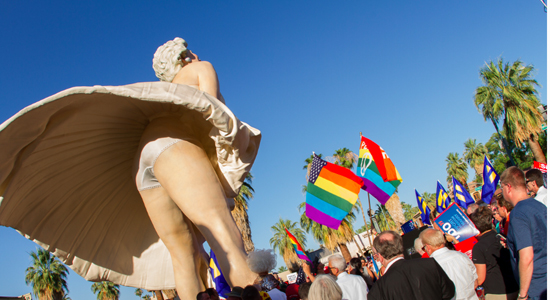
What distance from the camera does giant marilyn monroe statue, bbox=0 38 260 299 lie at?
3004 mm

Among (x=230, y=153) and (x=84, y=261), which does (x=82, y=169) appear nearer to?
(x=84, y=261)

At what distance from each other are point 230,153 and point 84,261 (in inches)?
76.3

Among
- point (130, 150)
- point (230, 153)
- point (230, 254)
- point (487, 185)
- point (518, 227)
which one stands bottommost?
point (518, 227)

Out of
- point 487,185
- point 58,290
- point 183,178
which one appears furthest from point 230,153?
point 58,290

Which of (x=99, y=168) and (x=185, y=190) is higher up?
(x=99, y=168)

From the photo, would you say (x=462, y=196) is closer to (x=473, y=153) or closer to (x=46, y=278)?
(x=46, y=278)

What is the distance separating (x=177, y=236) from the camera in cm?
358

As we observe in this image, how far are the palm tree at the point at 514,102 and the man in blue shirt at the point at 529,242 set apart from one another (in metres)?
23.6

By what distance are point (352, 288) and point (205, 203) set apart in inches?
65.0

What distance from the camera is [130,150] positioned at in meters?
4.02

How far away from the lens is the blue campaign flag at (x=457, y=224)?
236 inches

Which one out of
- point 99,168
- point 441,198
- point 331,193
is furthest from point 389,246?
point 441,198

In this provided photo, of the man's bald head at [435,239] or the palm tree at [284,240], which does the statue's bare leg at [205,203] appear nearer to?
the man's bald head at [435,239]

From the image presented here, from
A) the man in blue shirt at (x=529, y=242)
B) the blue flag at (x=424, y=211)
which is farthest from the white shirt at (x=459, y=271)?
the blue flag at (x=424, y=211)
